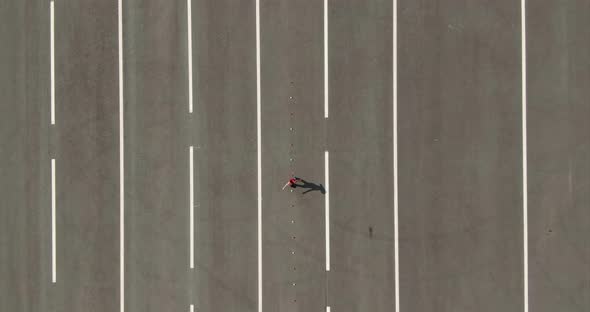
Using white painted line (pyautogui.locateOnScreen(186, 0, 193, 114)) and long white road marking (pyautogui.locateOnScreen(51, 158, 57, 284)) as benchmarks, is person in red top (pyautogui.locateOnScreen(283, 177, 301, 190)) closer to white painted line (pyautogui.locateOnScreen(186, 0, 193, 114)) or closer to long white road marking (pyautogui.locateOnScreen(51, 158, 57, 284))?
white painted line (pyautogui.locateOnScreen(186, 0, 193, 114))

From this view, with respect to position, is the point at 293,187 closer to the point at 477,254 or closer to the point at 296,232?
the point at 296,232

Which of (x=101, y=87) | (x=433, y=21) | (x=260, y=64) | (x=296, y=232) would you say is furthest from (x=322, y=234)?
(x=101, y=87)

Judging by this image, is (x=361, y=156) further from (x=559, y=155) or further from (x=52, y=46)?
(x=52, y=46)

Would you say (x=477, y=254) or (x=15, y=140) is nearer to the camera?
(x=477, y=254)

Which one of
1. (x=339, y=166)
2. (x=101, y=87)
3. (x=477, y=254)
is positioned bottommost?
(x=477, y=254)

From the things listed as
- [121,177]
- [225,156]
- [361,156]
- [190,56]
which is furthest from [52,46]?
[361,156]

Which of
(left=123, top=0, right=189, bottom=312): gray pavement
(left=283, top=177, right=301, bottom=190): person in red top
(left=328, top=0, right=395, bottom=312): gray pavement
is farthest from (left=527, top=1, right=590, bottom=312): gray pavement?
(left=123, top=0, right=189, bottom=312): gray pavement
